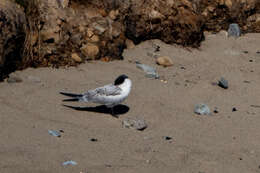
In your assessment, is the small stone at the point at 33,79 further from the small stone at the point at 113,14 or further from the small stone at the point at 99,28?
the small stone at the point at 113,14

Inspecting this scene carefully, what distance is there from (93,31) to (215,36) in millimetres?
3763

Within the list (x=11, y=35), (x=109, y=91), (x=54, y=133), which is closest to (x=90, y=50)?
(x=11, y=35)

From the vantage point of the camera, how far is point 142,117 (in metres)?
6.45

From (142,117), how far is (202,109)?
100 cm

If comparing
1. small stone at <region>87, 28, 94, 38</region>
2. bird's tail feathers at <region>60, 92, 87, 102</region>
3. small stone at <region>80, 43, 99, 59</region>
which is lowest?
bird's tail feathers at <region>60, 92, 87, 102</region>

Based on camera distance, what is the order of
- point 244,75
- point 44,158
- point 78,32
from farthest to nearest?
point 244,75
point 78,32
point 44,158

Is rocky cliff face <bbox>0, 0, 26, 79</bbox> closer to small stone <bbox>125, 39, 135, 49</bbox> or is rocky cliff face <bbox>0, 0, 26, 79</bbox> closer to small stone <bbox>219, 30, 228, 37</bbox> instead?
small stone <bbox>125, 39, 135, 49</bbox>

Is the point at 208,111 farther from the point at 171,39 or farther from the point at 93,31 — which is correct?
the point at 171,39

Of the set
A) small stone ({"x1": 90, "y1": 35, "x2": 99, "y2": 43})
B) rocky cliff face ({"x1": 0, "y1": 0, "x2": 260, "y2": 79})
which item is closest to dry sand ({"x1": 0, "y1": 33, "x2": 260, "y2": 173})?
rocky cliff face ({"x1": 0, "y1": 0, "x2": 260, "y2": 79})

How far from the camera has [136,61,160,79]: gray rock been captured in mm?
7993

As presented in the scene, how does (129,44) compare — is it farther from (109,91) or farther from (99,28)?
(109,91)

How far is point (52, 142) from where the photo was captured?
523cm

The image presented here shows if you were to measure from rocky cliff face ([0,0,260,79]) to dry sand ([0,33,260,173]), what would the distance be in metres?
0.29

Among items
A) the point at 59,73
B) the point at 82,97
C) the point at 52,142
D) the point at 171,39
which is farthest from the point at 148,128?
the point at 171,39
